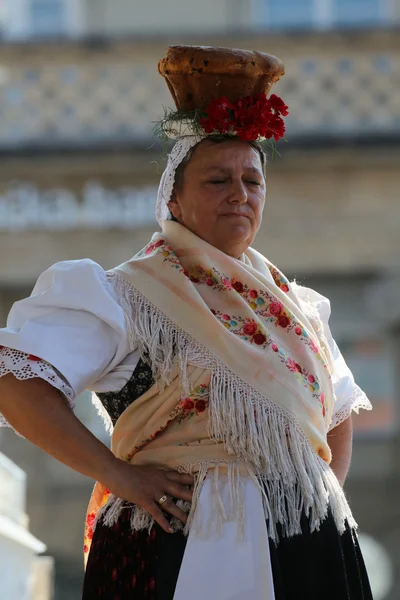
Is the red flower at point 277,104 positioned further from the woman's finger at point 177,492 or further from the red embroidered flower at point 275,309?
the woman's finger at point 177,492

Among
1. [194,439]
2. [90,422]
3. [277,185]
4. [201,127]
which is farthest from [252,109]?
[277,185]

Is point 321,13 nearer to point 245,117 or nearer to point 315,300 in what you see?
point 315,300

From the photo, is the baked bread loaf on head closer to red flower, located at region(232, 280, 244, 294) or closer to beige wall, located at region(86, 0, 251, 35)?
red flower, located at region(232, 280, 244, 294)

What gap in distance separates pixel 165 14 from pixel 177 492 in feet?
25.0

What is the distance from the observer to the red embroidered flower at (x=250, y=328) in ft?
7.96

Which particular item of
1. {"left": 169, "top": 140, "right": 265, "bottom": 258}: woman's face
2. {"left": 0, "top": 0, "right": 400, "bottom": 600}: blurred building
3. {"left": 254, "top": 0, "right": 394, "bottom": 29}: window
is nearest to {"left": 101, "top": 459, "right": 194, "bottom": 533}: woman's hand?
{"left": 169, "top": 140, "right": 265, "bottom": 258}: woman's face

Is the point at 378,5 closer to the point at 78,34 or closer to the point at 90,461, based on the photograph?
the point at 78,34

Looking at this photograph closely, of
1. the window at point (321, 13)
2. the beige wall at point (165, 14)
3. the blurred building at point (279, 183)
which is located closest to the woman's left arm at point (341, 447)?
the blurred building at point (279, 183)

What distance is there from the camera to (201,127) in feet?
8.25

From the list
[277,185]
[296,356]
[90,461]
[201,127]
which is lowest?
[90,461]

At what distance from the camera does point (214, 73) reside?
97.8 inches

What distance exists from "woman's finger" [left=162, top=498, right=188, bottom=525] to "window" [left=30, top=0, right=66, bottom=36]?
765 centimetres

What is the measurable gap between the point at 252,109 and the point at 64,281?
47 cm

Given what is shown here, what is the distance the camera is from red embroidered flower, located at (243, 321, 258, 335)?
7.96 ft
